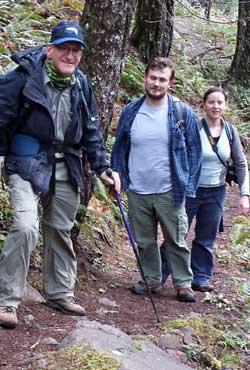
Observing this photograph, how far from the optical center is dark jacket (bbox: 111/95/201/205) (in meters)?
6.05

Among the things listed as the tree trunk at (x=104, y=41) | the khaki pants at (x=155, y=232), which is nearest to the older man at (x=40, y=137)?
the tree trunk at (x=104, y=41)

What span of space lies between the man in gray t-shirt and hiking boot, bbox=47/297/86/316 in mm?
1329

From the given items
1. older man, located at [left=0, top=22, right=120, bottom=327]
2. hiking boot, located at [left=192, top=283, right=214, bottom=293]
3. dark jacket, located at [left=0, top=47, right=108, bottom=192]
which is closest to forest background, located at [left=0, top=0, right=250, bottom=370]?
hiking boot, located at [left=192, top=283, right=214, bottom=293]

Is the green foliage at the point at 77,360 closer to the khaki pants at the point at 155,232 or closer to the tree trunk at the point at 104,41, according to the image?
the khaki pants at the point at 155,232

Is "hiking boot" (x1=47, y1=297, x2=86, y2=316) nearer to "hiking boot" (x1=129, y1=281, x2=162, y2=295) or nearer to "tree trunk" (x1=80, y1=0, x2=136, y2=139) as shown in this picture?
"hiking boot" (x1=129, y1=281, x2=162, y2=295)

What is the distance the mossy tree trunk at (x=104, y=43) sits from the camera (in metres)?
6.08

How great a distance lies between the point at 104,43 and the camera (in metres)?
6.14

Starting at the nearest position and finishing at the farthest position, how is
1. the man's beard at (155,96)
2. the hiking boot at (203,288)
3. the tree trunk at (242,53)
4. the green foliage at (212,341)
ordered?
the green foliage at (212,341)
the man's beard at (155,96)
the hiking boot at (203,288)
the tree trunk at (242,53)

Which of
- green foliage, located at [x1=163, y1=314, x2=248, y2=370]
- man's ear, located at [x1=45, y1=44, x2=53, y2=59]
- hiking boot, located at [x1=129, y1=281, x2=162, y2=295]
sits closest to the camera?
man's ear, located at [x1=45, y1=44, x2=53, y2=59]

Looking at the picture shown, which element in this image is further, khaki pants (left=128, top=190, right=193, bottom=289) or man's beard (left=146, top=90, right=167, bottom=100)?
khaki pants (left=128, top=190, right=193, bottom=289)

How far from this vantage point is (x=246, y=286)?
5.85 metres

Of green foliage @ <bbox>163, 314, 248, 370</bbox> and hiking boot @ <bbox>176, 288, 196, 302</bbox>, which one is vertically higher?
hiking boot @ <bbox>176, 288, 196, 302</bbox>

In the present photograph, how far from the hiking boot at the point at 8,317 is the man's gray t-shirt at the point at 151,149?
2068 millimetres

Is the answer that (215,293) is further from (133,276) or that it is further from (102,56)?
(102,56)
